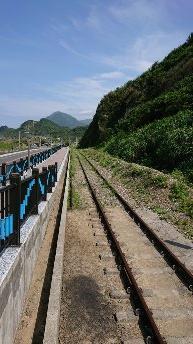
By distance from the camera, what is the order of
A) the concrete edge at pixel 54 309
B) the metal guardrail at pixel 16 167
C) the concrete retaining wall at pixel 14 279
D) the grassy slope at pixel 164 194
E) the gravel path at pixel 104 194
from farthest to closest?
1. the metal guardrail at pixel 16 167
2. the gravel path at pixel 104 194
3. the grassy slope at pixel 164 194
4. the concrete edge at pixel 54 309
5. the concrete retaining wall at pixel 14 279

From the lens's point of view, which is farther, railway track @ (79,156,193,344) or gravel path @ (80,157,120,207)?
gravel path @ (80,157,120,207)

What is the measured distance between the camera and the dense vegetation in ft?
92.6

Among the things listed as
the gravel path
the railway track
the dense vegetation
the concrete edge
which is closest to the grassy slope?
the gravel path

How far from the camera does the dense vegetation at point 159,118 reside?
92.6 ft

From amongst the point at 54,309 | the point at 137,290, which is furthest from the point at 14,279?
the point at 137,290

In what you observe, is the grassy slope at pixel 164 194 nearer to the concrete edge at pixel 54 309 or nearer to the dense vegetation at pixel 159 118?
the dense vegetation at pixel 159 118

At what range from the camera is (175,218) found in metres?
15.5

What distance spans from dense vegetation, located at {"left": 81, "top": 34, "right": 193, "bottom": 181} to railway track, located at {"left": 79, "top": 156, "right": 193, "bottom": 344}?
33.6ft

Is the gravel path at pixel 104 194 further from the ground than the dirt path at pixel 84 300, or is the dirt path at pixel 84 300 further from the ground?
the dirt path at pixel 84 300

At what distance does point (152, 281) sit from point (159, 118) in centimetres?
3543

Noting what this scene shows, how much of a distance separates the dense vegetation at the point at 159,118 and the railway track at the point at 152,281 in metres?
10.3

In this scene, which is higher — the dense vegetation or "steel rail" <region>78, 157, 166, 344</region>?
the dense vegetation

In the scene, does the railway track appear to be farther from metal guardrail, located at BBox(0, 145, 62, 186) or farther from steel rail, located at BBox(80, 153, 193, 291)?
metal guardrail, located at BBox(0, 145, 62, 186)

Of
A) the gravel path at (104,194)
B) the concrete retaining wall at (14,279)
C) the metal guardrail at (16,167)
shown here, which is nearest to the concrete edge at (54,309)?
the concrete retaining wall at (14,279)
